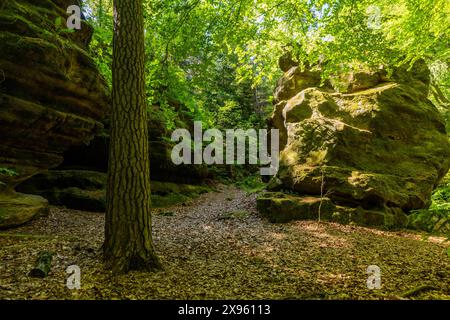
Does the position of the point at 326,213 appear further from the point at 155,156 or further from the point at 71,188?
the point at 71,188

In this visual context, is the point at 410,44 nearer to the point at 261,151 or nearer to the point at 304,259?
the point at 304,259

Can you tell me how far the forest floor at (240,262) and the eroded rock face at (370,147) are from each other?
4.70ft

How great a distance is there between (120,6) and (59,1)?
18.6ft

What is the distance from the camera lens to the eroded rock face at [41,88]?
707cm

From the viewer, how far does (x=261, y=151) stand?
28016mm

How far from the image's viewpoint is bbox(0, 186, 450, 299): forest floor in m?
4.09

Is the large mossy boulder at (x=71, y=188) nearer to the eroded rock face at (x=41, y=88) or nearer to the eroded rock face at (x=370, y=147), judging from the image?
the eroded rock face at (x=41, y=88)

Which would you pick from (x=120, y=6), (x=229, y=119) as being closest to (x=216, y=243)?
(x=120, y=6)

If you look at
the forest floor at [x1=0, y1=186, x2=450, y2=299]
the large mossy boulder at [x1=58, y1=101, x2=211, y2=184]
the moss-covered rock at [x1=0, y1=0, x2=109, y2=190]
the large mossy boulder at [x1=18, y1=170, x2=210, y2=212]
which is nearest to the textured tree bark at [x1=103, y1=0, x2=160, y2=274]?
the forest floor at [x1=0, y1=186, x2=450, y2=299]

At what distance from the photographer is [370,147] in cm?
1085

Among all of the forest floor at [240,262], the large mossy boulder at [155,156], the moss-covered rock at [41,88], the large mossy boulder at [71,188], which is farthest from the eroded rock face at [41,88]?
the large mossy boulder at [155,156]

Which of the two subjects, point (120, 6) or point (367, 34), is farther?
point (367, 34)

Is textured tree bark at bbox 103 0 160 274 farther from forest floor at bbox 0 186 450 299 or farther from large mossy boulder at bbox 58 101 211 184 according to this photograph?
large mossy boulder at bbox 58 101 211 184

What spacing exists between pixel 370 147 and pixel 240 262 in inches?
315
